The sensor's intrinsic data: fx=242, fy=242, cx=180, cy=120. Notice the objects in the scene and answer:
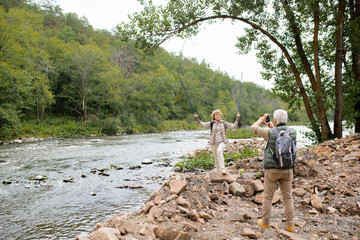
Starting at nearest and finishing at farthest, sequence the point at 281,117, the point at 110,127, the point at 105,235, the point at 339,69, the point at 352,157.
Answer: the point at 105,235 < the point at 281,117 < the point at 352,157 < the point at 339,69 < the point at 110,127

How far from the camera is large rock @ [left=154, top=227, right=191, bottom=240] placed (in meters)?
3.51

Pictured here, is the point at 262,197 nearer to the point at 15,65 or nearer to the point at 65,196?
the point at 65,196

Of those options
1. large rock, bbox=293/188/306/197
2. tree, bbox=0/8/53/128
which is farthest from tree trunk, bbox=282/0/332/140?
tree, bbox=0/8/53/128

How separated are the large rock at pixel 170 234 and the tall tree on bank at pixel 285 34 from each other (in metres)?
7.75

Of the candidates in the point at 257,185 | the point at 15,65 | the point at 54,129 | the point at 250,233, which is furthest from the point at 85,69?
the point at 250,233

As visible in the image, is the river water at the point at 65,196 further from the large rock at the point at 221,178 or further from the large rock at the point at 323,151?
the large rock at the point at 323,151

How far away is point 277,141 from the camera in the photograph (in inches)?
150

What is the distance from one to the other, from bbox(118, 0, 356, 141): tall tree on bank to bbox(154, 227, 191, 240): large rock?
7.75 metres

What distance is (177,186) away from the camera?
5.20 meters

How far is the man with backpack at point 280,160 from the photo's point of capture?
3770mm

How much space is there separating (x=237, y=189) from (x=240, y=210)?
876mm

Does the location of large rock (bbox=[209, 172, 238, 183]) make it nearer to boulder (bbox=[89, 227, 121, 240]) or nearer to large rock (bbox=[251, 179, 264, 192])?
large rock (bbox=[251, 179, 264, 192])

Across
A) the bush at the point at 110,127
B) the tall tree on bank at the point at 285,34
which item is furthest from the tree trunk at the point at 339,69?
the bush at the point at 110,127

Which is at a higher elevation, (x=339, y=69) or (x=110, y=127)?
(x=339, y=69)
